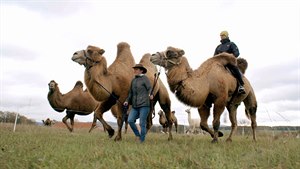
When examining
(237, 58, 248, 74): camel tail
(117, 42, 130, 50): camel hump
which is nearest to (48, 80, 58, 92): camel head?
(117, 42, 130, 50): camel hump

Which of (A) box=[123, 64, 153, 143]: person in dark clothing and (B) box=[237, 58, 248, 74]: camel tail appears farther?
(B) box=[237, 58, 248, 74]: camel tail

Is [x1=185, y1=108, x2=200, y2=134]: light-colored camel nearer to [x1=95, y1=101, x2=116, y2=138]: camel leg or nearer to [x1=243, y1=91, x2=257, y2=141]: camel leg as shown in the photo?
[x1=243, y1=91, x2=257, y2=141]: camel leg

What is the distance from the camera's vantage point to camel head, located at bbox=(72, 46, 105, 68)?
1014 cm

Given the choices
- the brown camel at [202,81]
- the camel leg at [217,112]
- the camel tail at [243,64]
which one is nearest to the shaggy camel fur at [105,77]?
the brown camel at [202,81]

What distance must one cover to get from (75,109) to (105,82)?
11.3 meters

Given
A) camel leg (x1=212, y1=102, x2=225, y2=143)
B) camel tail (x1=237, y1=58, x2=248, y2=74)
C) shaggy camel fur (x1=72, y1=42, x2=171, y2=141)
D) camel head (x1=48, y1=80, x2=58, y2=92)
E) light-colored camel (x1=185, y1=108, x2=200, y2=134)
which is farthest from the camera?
light-colored camel (x1=185, y1=108, x2=200, y2=134)

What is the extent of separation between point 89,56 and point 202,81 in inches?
134

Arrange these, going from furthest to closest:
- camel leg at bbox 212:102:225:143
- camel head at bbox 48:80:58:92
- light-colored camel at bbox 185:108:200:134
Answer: light-colored camel at bbox 185:108:200:134, camel head at bbox 48:80:58:92, camel leg at bbox 212:102:225:143

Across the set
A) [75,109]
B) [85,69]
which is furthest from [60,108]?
[85,69]

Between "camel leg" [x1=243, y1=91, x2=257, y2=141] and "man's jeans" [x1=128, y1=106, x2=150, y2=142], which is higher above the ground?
"camel leg" [x1=243, y1=91, x2=257, y2=141]

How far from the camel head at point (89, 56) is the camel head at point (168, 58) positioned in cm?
203

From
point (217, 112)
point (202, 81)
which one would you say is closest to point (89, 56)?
point (202, 81)

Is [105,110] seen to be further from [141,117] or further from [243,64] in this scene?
[243,64]

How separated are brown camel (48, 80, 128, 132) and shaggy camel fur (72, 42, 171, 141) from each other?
916 centimetres
